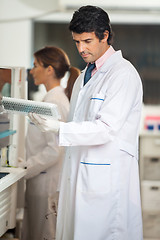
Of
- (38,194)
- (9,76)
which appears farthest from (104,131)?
(38,194)

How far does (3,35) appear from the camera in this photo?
377cm

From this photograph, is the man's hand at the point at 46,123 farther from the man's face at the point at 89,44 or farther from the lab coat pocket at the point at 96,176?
the man's face at the point at 89,44

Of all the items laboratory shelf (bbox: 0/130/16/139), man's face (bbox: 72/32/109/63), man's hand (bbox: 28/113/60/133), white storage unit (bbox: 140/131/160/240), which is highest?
man's face (bbox: 72/32/109/63)

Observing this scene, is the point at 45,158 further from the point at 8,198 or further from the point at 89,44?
the point at 89,44

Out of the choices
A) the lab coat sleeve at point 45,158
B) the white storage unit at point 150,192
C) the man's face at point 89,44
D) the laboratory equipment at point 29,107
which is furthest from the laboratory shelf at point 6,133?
the white storage unit at point 150,192

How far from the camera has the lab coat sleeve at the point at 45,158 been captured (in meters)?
2.31

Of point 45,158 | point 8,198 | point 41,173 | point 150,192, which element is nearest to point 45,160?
point 45,158

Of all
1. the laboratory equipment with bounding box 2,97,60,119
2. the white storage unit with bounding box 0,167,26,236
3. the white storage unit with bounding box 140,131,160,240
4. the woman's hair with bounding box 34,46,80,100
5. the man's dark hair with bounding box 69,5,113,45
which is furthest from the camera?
the white storage unit with bounding box 140,131,160,240

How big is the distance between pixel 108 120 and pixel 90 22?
17.9 inches

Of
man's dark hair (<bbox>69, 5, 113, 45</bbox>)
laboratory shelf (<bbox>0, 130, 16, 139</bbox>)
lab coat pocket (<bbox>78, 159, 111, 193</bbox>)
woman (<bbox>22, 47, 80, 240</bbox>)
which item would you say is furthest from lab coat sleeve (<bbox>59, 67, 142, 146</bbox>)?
woman (<bbox>22, 47, 80, 240</bbox>)

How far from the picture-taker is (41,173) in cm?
241

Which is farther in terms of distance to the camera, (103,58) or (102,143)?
(103,58)

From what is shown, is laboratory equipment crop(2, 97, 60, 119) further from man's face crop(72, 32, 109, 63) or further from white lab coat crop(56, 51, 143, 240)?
man's face crop(72, 32, 109, 63)

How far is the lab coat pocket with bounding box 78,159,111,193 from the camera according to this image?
168 centimetres
